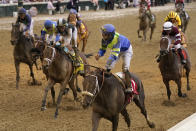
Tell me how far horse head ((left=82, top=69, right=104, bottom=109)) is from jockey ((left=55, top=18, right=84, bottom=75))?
3.43 metres

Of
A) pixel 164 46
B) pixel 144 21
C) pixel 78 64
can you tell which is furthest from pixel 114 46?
pixel 144 21

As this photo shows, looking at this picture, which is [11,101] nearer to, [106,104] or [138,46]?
[106,104]

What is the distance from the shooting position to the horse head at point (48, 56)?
9875 millimetres

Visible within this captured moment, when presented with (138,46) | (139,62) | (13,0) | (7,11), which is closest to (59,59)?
(139,62)

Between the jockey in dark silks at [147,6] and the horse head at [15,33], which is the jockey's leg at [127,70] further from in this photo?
the jockey in dark silks at [147,6]

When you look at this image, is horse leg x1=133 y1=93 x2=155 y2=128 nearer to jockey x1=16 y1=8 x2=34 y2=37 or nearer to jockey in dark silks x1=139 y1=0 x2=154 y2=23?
jockey x1=16 y1=8 x2=34 y2=37

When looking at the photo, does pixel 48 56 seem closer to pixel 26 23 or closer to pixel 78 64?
pixel 78 64

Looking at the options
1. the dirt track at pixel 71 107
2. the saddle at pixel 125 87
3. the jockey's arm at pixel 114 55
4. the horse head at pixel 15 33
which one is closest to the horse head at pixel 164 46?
the dirt track at pixel 71 107

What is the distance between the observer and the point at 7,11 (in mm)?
31188

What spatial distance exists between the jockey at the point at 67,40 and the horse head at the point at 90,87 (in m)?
3.43

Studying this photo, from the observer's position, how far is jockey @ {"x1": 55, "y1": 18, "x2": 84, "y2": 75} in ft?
36.0

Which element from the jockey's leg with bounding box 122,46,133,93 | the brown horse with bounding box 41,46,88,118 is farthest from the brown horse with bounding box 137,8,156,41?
the jockey's leg with bounding box 122,46,133,93

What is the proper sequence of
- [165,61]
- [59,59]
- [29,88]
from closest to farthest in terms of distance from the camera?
[59,59]
[165,61]
[29,88]

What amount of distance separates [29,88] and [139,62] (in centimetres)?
639
